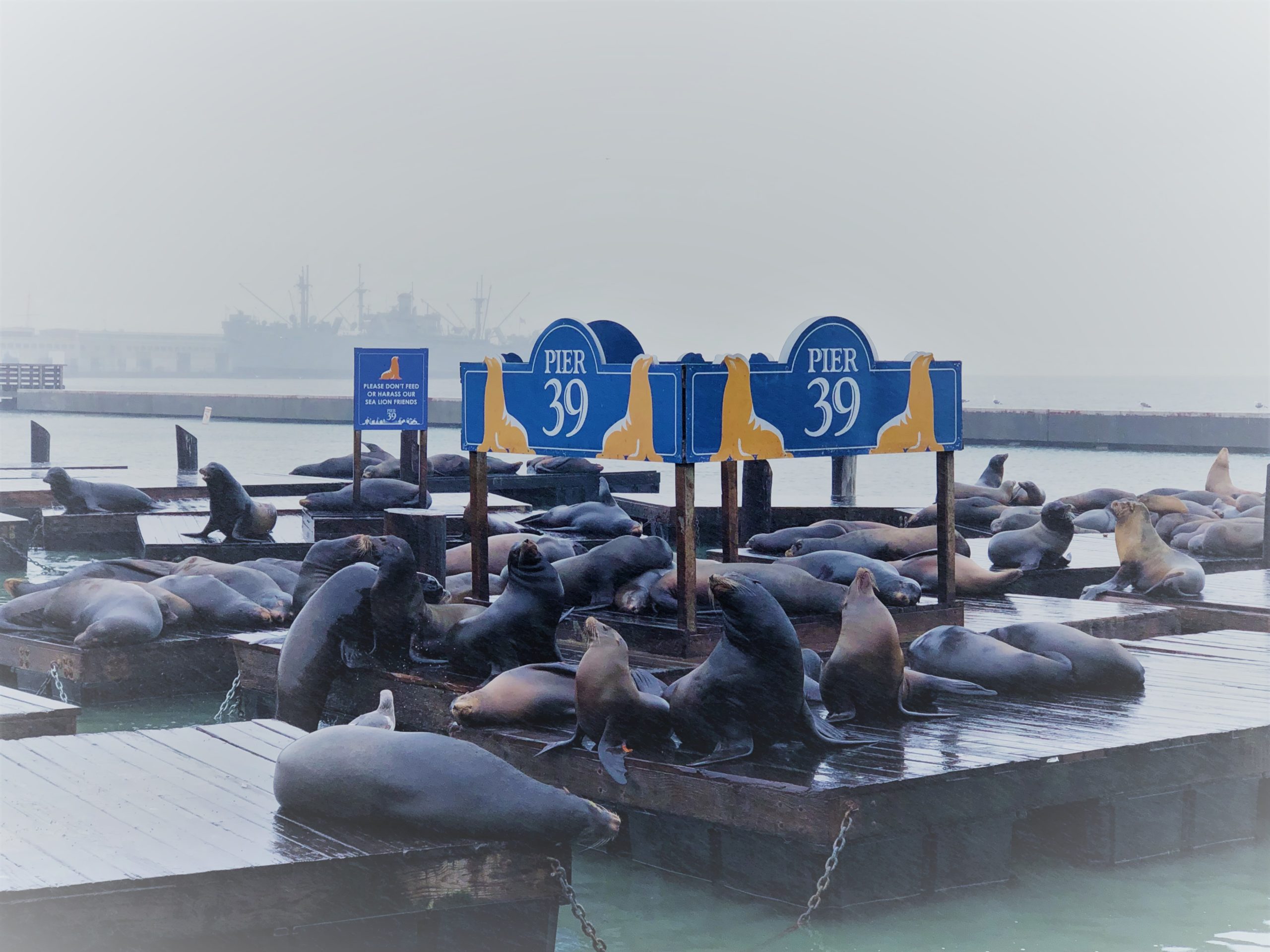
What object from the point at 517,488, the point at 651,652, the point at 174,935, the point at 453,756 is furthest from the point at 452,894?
the point at 517,488

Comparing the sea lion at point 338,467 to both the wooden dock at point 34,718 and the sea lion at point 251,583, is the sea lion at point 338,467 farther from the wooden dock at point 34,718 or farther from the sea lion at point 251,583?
the wooden dock at point 34,718

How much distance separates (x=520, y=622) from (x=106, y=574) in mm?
3868

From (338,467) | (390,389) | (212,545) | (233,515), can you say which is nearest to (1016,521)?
(390,389)

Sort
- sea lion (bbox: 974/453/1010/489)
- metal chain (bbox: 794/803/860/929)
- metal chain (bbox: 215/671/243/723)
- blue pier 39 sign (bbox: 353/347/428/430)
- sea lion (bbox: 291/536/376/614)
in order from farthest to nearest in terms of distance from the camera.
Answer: sea lion (bbox: 974/453/1010/489) → blue pier 39 sign (bbox: 353/347/428/430) → sea lion (bbox: 291/536/376/614) → metal chain (bbox: 215/671/243/723) → metal chain (bbox: 794/803/860/929)

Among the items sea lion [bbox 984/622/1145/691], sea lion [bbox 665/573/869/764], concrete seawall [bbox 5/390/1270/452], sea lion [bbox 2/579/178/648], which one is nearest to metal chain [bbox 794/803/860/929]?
sea lion [bbox 665/573/869/764]

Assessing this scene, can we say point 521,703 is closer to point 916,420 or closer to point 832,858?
point 832,858

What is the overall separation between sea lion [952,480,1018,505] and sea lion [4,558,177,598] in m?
8.49

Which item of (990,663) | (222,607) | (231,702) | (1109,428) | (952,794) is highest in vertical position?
(1109,428)

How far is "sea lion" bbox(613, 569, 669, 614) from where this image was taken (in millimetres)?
7055

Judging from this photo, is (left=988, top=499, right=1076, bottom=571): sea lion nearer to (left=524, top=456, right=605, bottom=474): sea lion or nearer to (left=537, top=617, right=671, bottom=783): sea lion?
(left=537, top=617, right=671, bottom=783): sea lion

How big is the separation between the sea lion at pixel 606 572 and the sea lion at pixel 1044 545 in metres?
3.58

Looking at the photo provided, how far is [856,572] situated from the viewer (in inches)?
289

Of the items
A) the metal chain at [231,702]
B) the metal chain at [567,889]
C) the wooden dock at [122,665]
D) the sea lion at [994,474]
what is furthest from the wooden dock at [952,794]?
the sea lion at [994,474]

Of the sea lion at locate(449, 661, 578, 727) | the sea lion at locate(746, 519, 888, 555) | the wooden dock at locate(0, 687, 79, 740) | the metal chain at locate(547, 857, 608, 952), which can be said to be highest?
the sea lion at locate(746, 519, 888, 555)
